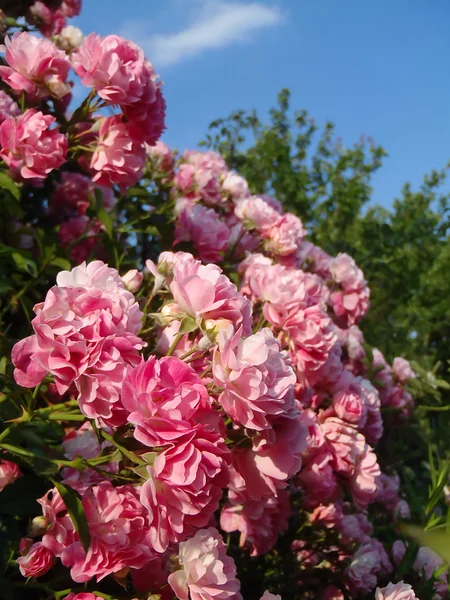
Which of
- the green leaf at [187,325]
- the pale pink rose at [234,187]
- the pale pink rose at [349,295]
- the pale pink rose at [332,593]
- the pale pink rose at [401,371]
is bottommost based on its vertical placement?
the pale pink rose at [332,593]

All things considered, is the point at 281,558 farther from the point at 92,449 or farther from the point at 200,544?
the point at 200,544

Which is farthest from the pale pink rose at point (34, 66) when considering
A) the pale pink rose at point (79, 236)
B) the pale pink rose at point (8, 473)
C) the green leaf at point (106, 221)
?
the pale pink rose at point (8, 473)

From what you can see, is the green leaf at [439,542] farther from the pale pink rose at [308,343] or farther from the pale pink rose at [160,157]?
the pale pink rose at [160,157]

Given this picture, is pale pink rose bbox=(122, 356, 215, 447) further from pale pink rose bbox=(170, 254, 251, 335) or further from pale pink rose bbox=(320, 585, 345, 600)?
pale pink rose bbox=(320, 585, 345, 600)

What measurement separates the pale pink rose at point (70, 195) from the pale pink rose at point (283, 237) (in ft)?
1.74

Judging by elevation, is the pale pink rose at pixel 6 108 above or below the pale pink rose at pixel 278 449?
above

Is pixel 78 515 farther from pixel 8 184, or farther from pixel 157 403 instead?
pixel 8 184

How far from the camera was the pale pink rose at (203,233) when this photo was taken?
6.25ft

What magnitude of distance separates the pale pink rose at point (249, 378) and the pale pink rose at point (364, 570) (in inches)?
36.9

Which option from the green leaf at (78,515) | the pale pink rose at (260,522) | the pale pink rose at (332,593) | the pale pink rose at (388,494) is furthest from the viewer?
the pale pink rose at (388,494)

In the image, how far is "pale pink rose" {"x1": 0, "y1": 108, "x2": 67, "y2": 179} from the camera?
4.95 ft

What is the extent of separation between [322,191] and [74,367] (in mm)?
6143

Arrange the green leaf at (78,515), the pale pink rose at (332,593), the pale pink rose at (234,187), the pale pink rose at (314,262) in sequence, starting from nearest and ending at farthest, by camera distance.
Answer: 1. the green leaf at (78,515)
2. the pale pink rose at (332,593)
3. the pale pink rose at (314,262)
4. the pale pink rose at (234,187)

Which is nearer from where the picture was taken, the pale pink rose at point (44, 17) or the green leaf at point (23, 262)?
the green leaf at point (23, 262)
